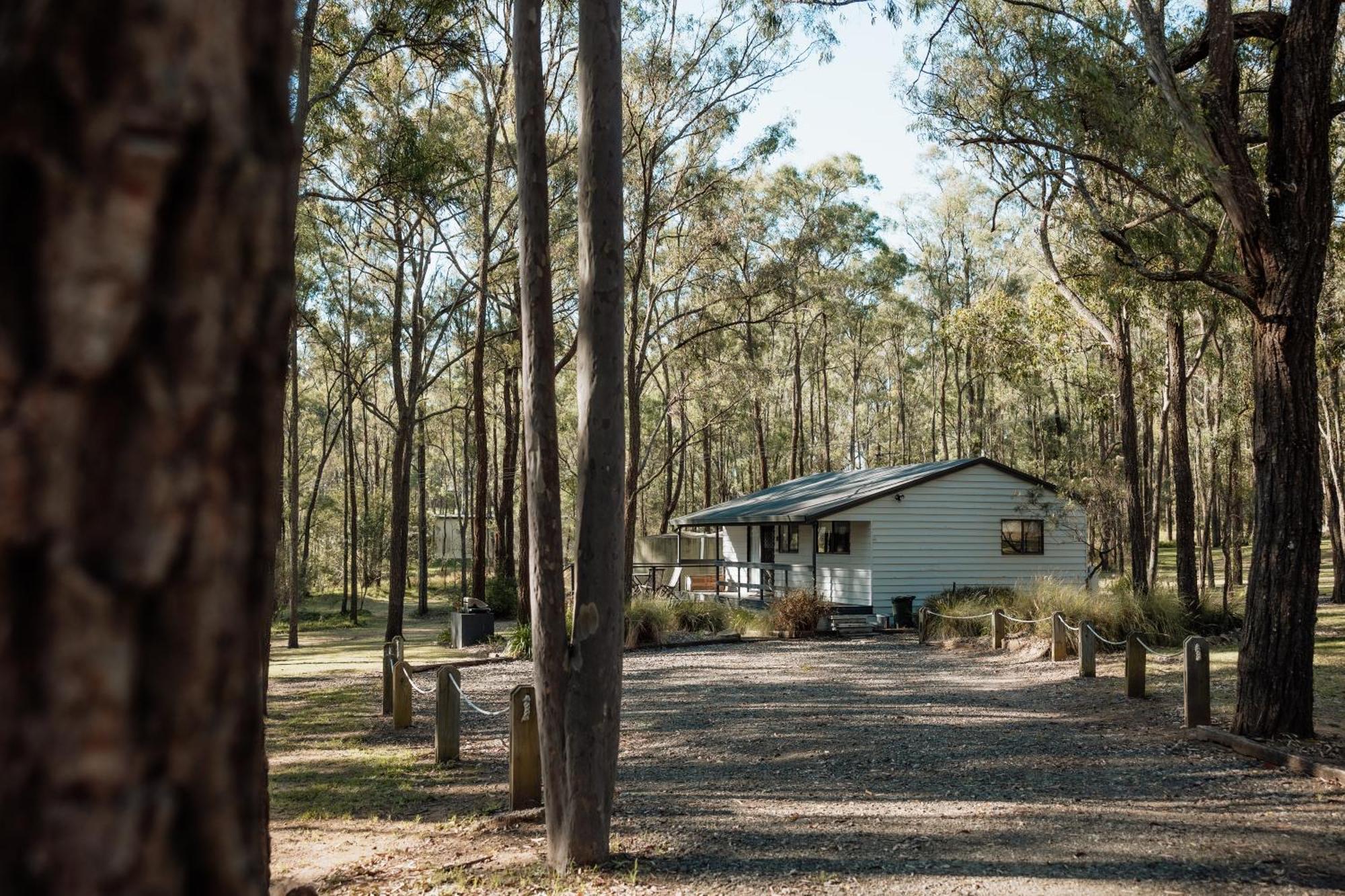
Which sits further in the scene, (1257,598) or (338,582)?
(338,582)

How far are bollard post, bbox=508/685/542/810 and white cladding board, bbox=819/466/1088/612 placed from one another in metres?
18.9

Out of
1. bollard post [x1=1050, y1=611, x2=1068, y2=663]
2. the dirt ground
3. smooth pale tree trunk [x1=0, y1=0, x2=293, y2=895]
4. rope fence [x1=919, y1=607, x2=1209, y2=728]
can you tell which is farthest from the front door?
smooth pale tree trunk [x1=0, y1=0, x2=293, y2=895]

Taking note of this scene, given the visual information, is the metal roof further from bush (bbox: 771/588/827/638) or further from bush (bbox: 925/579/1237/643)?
bush (bbox: 925/579/1237/643)

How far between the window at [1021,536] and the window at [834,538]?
4123 millimetres

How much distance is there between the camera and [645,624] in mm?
19906

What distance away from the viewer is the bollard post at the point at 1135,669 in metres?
11.3

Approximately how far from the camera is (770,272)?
29.9 metres

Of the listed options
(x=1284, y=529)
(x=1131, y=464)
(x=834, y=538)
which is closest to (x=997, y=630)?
(x=1131, y=464)

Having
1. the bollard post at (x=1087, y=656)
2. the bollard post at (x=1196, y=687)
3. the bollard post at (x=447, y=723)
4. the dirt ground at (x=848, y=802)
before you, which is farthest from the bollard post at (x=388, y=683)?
the bollard post at (x=1087, y=656)

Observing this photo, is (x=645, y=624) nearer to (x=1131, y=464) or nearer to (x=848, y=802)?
(x=1131, y=464)

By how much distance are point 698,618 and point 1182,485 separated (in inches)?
385

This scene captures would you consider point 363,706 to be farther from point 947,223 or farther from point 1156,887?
point 947,223

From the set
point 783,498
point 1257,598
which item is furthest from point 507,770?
point 783,498

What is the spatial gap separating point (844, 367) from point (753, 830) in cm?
4983
